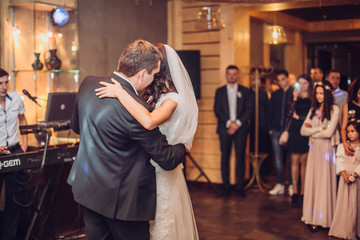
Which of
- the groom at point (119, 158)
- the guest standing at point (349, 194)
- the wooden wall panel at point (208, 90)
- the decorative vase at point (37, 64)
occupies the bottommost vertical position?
the guest standing at point (349, 194)

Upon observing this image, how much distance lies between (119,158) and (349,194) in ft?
9.18

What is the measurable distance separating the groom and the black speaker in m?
4.04

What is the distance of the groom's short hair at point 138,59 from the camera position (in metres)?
2.37

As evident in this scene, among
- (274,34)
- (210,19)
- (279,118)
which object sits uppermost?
(210,19)

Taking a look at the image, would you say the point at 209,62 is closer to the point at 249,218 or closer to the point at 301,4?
the point at 301,4

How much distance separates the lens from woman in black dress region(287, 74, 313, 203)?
5.83 metres

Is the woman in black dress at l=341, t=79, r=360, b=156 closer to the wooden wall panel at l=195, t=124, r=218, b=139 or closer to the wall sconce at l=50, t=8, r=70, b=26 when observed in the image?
the wooden wall panel at l=195, t=124, r=218, b=139

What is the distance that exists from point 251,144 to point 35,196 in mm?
3897

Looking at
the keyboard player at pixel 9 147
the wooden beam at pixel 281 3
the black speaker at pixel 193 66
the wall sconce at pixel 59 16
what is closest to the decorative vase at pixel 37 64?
the wall sconce at pixel 59 16

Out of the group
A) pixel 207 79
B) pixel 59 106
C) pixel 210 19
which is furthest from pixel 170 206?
pixel 207 79

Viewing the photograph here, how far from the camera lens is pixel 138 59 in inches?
93.4

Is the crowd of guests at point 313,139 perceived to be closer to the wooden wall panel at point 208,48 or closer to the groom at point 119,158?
the wooden wall panel at point 208,48

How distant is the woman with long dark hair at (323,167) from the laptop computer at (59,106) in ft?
8.40

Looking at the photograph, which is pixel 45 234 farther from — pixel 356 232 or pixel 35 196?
pixel 356 232
